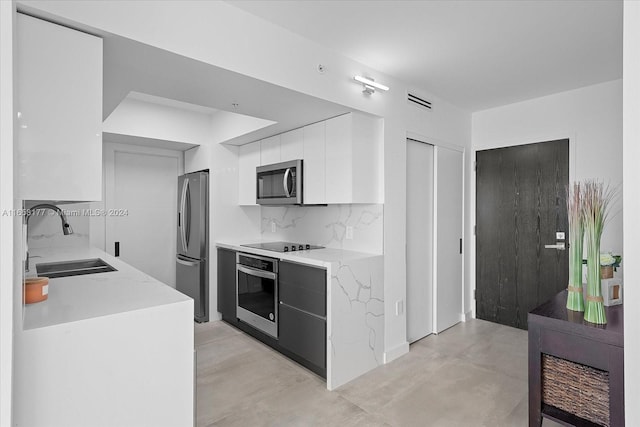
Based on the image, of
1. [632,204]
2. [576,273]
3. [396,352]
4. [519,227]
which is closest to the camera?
[632,204]

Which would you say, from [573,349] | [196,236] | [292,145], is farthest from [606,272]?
[196,236]

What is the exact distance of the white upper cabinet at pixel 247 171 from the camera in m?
4.09

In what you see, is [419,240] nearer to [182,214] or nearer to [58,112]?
[182,214]

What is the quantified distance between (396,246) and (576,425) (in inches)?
66.9

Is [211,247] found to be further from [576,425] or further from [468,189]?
[576,425]

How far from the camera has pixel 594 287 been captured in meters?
1.84

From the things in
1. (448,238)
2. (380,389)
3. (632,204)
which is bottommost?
(380,389)

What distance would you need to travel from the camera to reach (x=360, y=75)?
2814 millimetres

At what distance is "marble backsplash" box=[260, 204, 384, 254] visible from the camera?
123 inches

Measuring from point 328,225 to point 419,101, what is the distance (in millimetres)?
1527

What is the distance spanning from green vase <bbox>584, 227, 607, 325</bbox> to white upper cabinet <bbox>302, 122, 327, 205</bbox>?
1.90 m

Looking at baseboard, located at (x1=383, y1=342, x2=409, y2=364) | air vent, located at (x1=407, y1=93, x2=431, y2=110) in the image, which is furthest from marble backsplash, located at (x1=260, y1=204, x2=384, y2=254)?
air vent, located at (x1=407, y1=93, x2=431, y2=110)

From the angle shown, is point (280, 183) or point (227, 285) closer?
point (280, 183)

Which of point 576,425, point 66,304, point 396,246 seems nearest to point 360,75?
point 396,246
